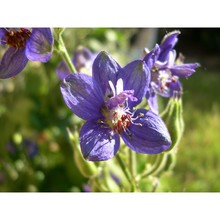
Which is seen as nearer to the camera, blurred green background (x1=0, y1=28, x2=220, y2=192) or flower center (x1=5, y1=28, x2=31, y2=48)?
flower center (x1=5, y1=28, x2=31, y2=48)

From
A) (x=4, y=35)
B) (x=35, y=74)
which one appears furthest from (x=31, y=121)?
(x=4, y=35)

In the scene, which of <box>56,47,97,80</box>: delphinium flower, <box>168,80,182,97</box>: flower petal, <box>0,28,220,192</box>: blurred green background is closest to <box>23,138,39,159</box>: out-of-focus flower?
<box>0,28,220,192</box>: blurred green background

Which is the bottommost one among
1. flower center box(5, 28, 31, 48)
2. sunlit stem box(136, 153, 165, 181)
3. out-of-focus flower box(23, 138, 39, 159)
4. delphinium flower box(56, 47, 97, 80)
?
out-of-focus flower box(23, 138, 39, 159)

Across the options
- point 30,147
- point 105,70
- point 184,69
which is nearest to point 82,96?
point 105,70

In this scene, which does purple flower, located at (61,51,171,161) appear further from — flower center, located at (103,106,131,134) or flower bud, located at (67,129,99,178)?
flower bud, located at (67,129,99,178)

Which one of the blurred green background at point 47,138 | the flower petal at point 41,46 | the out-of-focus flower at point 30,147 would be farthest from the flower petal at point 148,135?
the out-of-focus flower at point 30,147

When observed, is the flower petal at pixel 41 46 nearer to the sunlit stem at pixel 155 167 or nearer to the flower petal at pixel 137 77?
the flower petal at pixel 137 77
